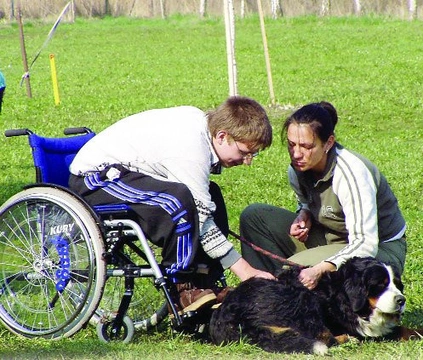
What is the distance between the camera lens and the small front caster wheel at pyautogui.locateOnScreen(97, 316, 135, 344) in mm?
4484

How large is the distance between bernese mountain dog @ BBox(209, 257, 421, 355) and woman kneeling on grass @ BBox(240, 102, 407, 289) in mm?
144

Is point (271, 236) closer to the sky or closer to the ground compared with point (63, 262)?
closer to the ground

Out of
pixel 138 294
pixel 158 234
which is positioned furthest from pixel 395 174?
pixel 158 234

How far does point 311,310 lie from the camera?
14.3ft

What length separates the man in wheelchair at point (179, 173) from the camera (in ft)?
14.1

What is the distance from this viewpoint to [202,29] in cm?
2783

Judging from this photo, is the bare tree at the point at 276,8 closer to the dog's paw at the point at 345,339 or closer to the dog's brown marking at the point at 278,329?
the dog's paw at the point at 345,339

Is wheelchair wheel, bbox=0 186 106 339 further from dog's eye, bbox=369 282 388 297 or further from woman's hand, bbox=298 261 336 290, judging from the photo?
dog's eye, bbox=369 282 388 297

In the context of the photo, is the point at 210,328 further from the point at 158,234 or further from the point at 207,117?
the point at 207,117

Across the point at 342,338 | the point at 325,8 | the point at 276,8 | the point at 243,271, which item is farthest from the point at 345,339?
the point at 325,8

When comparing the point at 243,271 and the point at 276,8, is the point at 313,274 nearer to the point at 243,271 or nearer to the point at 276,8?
the point at 243,271

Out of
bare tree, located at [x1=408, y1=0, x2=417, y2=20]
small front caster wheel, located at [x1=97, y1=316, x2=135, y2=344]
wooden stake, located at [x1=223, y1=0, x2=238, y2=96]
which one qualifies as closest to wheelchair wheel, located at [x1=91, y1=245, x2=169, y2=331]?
small front caster wheel, located at [x1=97, y1=316, x2=135, y2=344]

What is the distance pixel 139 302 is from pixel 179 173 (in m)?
1.17

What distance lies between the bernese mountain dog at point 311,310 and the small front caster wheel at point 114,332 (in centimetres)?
Answer: 44
